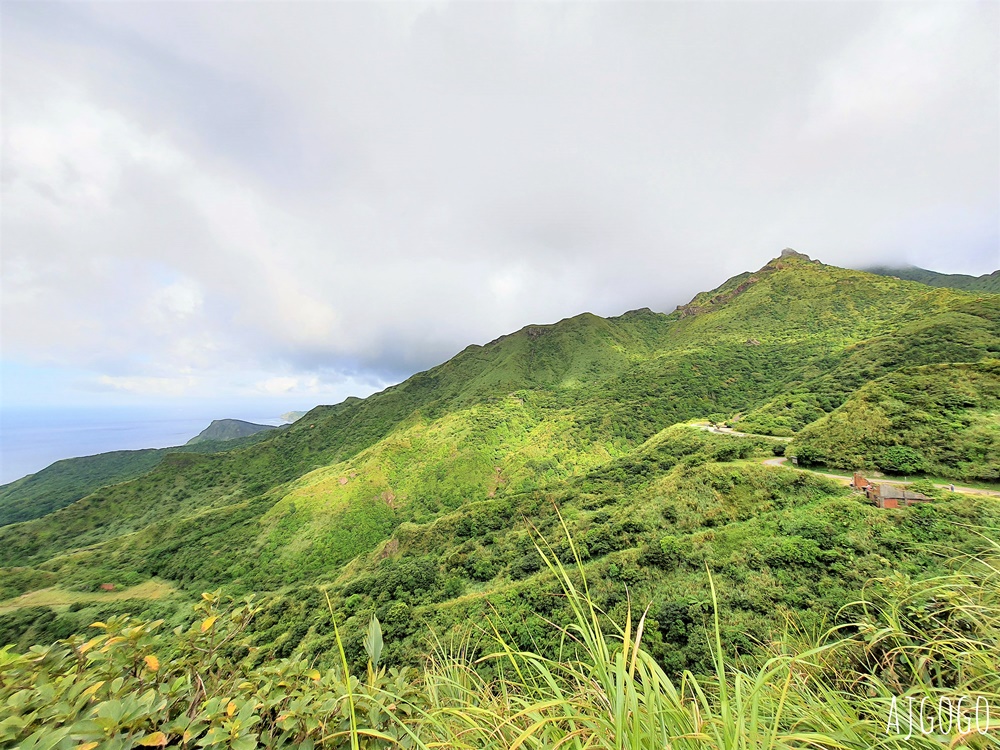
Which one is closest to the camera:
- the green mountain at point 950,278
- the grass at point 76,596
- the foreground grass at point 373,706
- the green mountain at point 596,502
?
the foreground grass at point 373,706

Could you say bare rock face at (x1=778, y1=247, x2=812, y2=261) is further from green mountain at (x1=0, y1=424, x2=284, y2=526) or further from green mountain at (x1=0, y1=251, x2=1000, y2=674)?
green mountain at (x1=0, y1=424, x2=284, y2=526)

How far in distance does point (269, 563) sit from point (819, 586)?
55646mm

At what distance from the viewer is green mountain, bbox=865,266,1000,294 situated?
8733 cm

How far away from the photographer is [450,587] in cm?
2805

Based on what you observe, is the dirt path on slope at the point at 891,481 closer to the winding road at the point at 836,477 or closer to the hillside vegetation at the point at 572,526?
the winding road at the point at 836,477

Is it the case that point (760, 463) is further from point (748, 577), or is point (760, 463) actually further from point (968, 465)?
point (748, 577)

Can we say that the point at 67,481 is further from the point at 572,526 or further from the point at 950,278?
the point at 950,278

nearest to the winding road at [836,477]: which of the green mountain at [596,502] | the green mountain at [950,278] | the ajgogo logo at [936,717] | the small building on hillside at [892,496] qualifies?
the green mountain at [596,502]

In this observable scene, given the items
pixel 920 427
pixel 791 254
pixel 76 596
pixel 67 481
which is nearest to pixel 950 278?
pixel 791 254

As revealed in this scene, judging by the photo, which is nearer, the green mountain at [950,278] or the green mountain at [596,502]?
the green mountain at [596,502]

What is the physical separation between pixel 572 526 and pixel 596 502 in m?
6.93

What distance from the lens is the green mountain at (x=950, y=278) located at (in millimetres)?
87331

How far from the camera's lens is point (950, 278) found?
109000 mm

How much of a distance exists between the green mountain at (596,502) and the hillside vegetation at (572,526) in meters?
0.23
